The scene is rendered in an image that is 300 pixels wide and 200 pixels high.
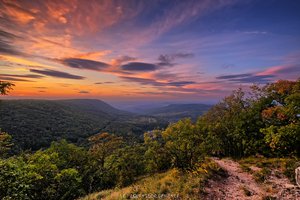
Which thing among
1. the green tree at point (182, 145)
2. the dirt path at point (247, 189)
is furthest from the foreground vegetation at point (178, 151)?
the dirt path at point (247, 189)

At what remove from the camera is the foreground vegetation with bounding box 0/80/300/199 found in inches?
519

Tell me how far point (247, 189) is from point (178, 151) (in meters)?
6.42

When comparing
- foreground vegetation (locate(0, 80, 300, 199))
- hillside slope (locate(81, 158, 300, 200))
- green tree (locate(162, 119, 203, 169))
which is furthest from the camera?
green tree (locate(162, 119, 203, 169))

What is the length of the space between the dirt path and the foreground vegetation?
3.50ft

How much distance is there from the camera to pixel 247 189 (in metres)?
11.4

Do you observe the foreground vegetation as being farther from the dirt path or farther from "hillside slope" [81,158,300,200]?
the dirt path

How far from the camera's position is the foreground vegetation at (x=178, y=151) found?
1318 centimetres

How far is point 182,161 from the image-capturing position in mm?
16016

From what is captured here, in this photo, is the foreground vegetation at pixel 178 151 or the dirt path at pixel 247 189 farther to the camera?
the foreground vegetation at pixel 178 151

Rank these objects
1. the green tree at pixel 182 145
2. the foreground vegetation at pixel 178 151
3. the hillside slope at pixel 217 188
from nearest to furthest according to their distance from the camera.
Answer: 1. the hillside slope at pixel 217 188
2. the foreground vegetation at pixel 178 151
3. the green tree at pixel 182 145

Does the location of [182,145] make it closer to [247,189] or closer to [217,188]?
[217,188]

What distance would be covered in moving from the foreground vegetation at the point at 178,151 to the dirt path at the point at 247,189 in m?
1.07

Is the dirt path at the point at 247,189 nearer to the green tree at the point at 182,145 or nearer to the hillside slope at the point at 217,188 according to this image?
the hillside slope at the point at 217,188

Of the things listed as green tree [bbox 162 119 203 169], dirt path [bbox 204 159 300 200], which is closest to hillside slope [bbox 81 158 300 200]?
dirt path [bbox 204 159 300 200]
